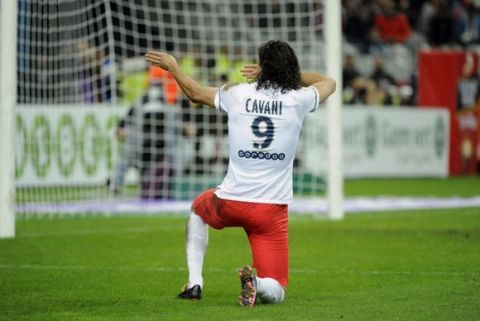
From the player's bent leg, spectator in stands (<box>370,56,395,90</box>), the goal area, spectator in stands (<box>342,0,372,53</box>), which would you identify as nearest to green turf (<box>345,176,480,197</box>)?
the goal area

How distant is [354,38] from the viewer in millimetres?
31078

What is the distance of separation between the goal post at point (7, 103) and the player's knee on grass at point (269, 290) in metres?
5.64

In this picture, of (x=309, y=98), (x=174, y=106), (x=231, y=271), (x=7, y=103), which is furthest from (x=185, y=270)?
(x=174, y=106)

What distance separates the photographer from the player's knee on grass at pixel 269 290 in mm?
8406

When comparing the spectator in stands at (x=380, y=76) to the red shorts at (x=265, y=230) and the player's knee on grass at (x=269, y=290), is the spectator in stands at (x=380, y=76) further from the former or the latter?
the player's knee on grass at (x=269, y=290)

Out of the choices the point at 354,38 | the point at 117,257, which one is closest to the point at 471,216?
the point at 117,257

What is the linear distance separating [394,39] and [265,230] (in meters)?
24.2

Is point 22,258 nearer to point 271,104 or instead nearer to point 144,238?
point 144,238

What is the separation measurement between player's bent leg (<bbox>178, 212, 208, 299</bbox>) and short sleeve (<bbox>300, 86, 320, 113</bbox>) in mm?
1154

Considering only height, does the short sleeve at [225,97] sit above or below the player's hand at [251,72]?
below

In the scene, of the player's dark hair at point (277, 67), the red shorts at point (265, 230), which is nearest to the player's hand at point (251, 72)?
the player's dark hair at point (277, 67)

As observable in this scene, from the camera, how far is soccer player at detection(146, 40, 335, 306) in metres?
8.53

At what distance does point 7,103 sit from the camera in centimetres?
1338

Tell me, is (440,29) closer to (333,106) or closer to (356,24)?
(356,24)
